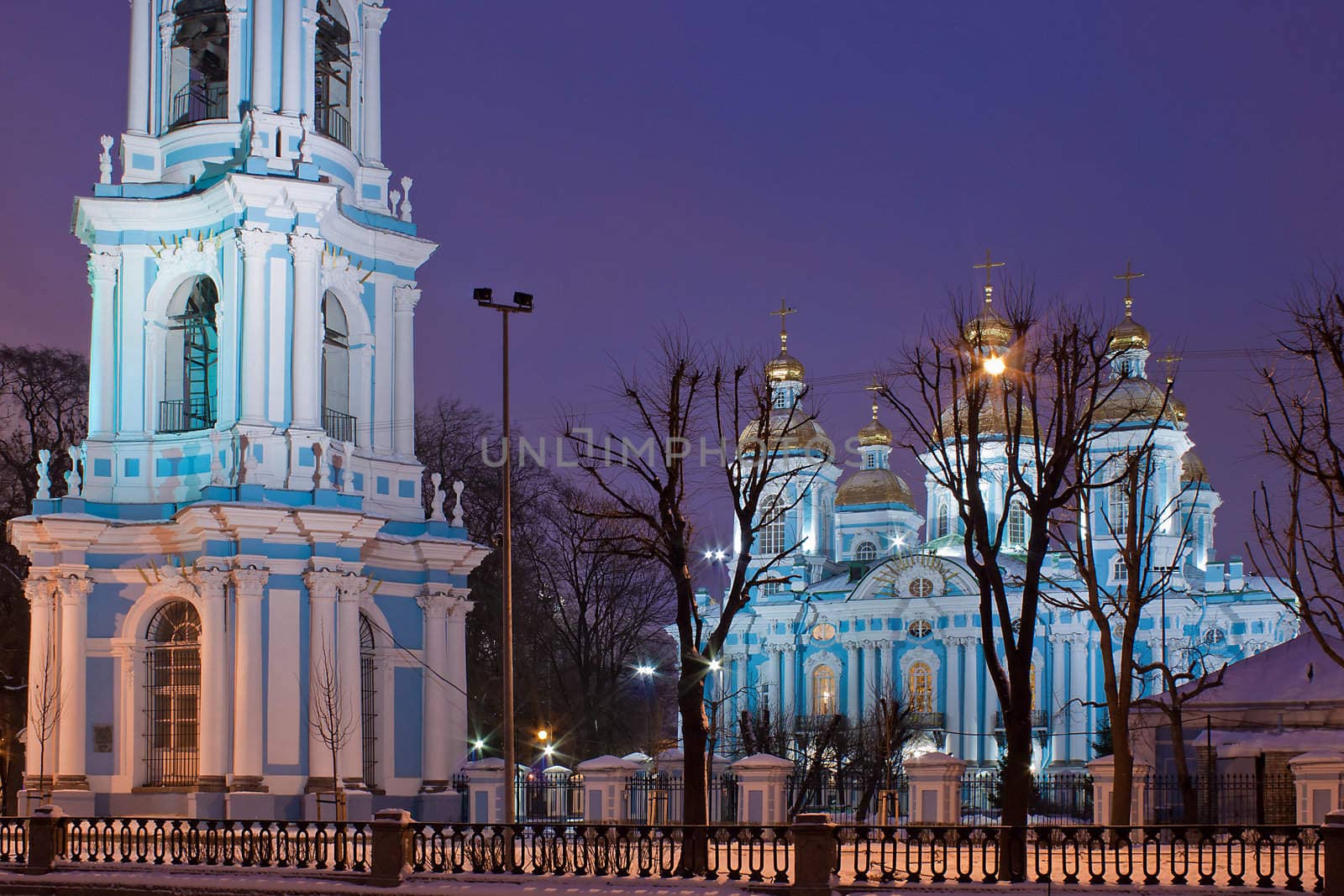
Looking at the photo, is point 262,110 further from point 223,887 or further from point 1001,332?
point 1001,332

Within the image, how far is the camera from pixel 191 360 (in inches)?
1251

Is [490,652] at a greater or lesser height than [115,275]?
lesser

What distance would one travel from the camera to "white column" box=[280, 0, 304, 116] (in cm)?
3073

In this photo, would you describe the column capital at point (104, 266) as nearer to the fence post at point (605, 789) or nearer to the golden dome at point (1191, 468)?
the fence post at point (605, 789)

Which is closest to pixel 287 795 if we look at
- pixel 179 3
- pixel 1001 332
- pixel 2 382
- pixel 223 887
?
pixel 223 887

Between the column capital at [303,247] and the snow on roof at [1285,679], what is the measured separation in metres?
17.1

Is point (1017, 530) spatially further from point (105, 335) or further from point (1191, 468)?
point (105, 335)

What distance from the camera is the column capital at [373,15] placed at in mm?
33156

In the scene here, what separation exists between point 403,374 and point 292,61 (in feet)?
18.5

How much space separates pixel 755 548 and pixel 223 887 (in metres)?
53.3

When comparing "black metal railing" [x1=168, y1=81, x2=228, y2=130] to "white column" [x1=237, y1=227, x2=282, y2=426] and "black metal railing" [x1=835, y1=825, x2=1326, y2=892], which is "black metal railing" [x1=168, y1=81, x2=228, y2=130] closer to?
"white column" [x1=237, y1=227, x2=282, y2=426]

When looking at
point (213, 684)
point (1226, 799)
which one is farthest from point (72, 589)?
point (1226, 799)

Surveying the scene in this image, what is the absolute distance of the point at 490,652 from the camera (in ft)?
163

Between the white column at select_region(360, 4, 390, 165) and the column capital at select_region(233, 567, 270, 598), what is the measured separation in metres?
8.23
